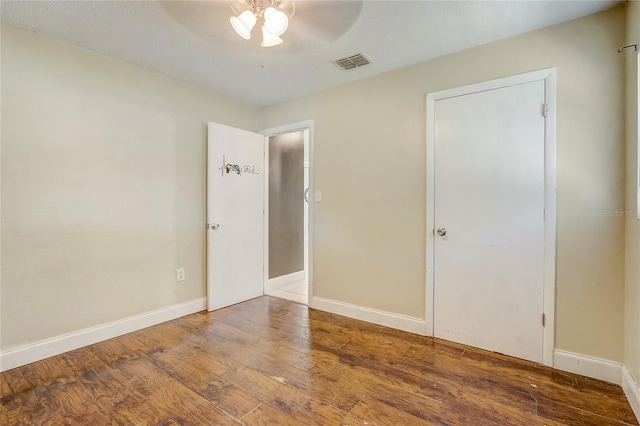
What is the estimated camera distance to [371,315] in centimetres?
281

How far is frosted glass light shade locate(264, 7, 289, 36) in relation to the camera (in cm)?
158

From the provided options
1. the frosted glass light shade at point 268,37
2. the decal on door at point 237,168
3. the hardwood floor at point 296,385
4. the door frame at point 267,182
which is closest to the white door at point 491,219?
the hardwood floor at point 296,385

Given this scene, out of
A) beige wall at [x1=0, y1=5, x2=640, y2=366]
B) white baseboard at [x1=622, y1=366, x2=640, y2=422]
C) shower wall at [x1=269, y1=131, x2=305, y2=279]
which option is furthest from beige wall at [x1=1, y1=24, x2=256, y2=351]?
white baseboard at [x1=622, y1=366, x2=640, y2=422]

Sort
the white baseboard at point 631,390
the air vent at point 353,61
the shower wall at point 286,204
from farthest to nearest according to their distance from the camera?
1. the shower wall at point 286,204
2. the air vent at point 353,61
3. the white baseboard at point 631,390

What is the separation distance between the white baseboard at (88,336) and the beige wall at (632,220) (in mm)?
3391

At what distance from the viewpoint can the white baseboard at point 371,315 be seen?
2.57 meters

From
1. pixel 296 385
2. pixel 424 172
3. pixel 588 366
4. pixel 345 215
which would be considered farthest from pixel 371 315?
pixel 588 366

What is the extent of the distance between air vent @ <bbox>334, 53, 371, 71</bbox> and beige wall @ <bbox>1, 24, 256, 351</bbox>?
5.20 ft

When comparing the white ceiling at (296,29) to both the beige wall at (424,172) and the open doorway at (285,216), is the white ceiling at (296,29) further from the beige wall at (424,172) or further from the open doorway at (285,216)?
the open doorway at (285,216)

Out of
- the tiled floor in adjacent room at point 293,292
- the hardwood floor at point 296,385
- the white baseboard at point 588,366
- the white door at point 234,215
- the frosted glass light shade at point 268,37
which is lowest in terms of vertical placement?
the hardwood floor at point 296,385

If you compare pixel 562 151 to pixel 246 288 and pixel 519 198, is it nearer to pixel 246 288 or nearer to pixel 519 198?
pixel 519 198

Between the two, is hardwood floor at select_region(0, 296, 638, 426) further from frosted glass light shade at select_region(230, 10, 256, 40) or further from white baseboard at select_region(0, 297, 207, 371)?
frosted glass light shade at select_region(230, 10, 256, 40)

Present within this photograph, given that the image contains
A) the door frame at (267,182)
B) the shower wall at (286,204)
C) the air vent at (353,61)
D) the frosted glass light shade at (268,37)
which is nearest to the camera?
the frosted glass light shade at (268,37)

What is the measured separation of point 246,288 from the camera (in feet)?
11.4
